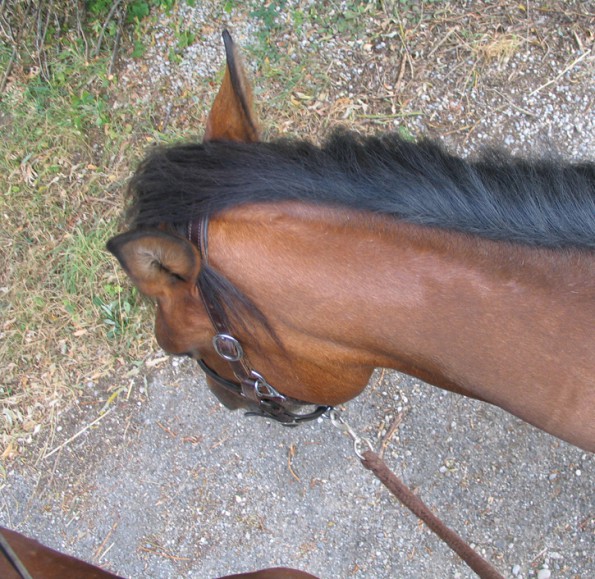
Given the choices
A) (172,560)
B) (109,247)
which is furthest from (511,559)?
(109,247)

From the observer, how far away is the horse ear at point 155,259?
1.19m

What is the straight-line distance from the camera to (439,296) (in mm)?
1272

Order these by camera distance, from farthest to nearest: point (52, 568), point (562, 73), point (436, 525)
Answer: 1. point (562, 73)
2. point (436, 525)
3. point (52, 568)

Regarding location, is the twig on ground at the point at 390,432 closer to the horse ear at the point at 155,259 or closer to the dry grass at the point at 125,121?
the dry grass at the point at 125,121

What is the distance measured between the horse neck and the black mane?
0.12 feet

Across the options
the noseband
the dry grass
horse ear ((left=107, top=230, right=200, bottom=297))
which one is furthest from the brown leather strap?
the dry grass

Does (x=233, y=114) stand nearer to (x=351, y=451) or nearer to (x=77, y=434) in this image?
(x=351, y=451)

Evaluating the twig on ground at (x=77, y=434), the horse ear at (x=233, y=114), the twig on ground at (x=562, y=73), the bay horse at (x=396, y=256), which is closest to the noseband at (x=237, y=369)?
the bay horse at (x=396, y=256)

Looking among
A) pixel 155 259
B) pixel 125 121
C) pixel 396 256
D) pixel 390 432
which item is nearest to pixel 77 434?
pixel 390 432

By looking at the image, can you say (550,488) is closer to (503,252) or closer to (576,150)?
(576,150)

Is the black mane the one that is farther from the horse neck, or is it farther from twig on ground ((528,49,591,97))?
twig on ground ((528,49,591,97))

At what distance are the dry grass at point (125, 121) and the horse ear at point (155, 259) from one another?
169 cm

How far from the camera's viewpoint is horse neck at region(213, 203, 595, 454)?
1260 mm

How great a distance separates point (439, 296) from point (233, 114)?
0.73 m
